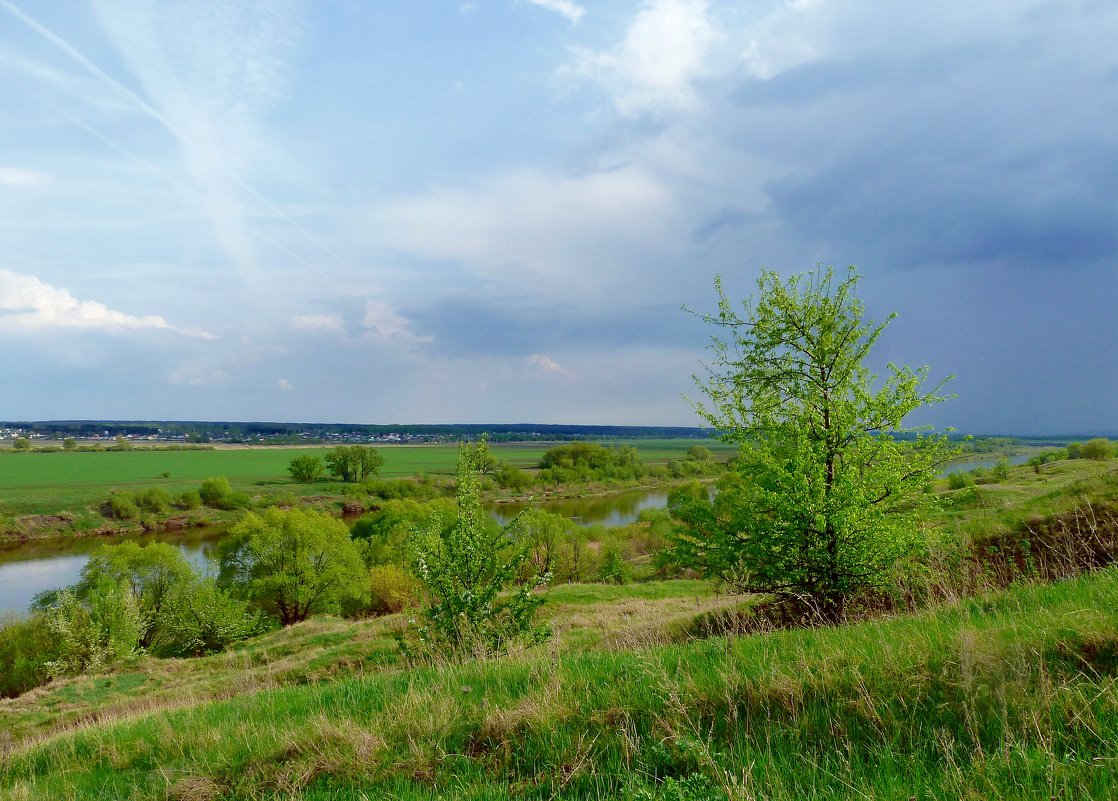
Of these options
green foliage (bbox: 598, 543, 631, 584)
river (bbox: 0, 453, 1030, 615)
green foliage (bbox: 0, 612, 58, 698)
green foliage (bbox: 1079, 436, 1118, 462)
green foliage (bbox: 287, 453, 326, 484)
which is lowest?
river (bbox: 0, 453, 1030, 615)

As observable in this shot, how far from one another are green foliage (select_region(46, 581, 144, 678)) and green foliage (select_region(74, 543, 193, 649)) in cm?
249

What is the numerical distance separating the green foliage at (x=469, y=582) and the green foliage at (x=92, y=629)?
107ft

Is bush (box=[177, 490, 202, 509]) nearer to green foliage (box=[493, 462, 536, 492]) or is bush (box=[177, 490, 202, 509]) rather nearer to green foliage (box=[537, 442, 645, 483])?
green foliage (box=[493, 462, 536, 492])

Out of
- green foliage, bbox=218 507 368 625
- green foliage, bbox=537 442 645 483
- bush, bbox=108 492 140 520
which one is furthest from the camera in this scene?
green foliage, bbox=537 442 645 483

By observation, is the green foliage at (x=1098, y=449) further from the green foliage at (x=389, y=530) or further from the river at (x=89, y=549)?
the green foliage at (x=389, y=530)

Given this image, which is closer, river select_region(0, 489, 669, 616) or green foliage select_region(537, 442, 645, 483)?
river select_region(0, 489, 669, 616)

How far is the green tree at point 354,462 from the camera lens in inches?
5283

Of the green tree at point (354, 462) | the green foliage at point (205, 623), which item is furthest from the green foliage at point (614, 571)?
the green tree at point (354, 462)

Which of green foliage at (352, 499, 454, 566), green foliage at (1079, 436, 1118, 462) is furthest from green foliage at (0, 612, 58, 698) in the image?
green foliage at (1079, 436, 1118, 462)

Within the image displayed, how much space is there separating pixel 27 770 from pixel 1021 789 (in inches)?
386

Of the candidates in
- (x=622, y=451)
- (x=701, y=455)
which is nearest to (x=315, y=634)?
(x=622, y=451)

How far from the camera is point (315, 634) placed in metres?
24.6

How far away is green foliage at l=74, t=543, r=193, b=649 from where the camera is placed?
138 ft

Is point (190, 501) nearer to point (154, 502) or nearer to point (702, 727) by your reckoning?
point (154, 502)
